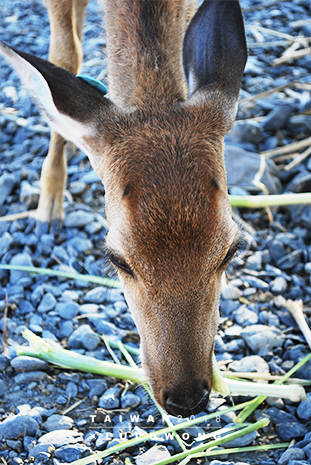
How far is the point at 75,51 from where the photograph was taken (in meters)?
5.59

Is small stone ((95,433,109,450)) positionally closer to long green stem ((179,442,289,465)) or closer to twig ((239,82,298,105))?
long green stem ((179,442,289,465))

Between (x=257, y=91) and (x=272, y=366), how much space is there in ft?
14.6

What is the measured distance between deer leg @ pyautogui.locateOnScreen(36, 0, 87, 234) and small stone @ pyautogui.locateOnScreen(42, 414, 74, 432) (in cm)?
228

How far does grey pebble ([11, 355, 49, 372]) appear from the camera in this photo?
4.02m

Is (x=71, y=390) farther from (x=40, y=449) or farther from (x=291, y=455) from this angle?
(x=291, y=455)

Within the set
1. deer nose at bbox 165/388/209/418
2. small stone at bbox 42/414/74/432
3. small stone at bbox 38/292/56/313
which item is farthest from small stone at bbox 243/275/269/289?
deer nose at bbox 165/388/209/418

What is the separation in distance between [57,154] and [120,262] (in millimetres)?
2820

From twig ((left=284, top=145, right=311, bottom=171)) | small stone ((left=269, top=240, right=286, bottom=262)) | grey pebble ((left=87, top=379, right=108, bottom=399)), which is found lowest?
grey pebble ((left=87, top=379, right=108, bottom=399))

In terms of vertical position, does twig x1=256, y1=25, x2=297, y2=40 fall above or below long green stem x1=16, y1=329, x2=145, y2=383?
above

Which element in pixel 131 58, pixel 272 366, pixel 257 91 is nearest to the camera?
pixel 131 58

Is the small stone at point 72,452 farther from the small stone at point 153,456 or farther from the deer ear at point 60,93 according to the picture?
the deer ear at point 60,93

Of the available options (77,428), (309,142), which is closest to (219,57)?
(77,428)

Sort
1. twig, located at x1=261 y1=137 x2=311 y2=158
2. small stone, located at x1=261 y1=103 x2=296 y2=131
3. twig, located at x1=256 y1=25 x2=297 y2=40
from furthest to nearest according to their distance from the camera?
twig, located at x1=256 y1=25 x2=297 y2=40
small stone, located at x1=261 y1=103 x2=296 y2=131
twig, located at x1=261 y1=137 x2=311 y2=158

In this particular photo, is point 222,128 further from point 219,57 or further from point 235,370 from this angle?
point 235,370
